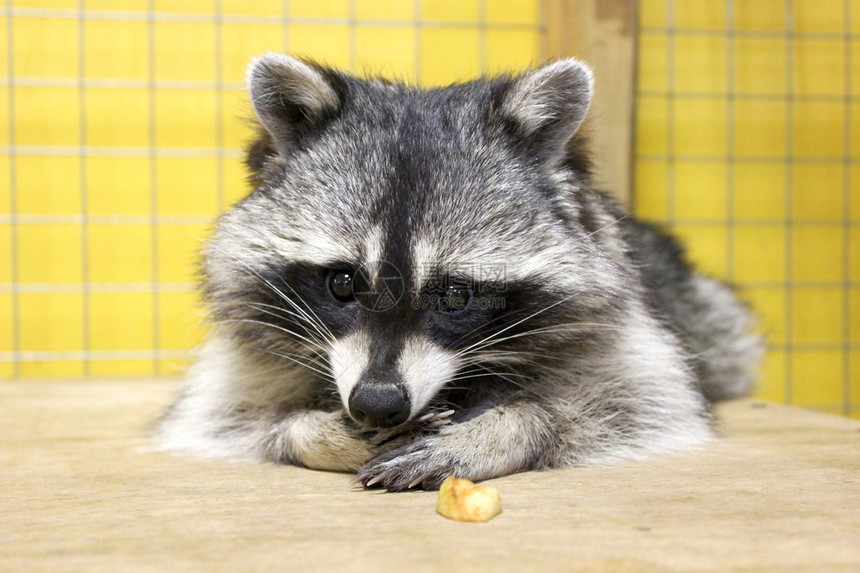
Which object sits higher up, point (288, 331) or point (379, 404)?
point (288, 331)

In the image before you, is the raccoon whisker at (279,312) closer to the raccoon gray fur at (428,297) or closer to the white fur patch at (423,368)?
the raccoon gray fur at (428,297)

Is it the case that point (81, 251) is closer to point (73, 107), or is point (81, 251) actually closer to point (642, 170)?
point (73, 107)

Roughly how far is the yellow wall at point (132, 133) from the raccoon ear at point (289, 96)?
7.56 ft

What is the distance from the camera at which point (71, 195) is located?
4.71 metres

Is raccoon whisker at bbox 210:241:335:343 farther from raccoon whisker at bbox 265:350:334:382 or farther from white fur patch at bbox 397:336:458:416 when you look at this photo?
white fur patch at bbox 397:336:458:416

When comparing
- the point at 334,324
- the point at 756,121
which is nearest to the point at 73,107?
the point at 334,324

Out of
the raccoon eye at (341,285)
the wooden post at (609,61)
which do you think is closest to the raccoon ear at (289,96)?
the raccoon eye at (341,285)

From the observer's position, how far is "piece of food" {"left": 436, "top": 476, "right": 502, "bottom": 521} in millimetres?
1650

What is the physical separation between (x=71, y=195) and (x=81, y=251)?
31 centimetres

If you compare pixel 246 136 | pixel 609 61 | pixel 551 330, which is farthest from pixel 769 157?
pixel 551 330

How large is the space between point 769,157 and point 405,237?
12.4 ft

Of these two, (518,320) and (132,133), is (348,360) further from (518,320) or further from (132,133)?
(132,133)

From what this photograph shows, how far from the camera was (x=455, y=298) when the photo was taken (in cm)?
210

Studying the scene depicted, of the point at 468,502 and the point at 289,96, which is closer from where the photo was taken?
the point at 468,502
